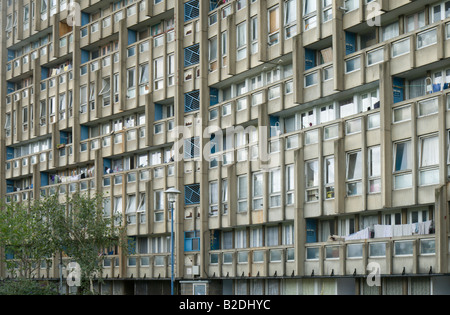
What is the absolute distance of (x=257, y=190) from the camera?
41219 mm

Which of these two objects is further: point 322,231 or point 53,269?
point 53,269

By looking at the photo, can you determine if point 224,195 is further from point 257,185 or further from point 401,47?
point 401,47

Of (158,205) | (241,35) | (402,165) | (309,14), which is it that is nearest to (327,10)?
(309,14)

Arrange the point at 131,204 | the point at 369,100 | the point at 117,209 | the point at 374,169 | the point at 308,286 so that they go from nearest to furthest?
the point at 374,169
the point at 369,100
the point at 308,286
the point at 131,204
the point at 117,209

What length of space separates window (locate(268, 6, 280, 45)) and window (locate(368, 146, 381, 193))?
31.0 feet

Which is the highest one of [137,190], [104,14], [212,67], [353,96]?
[104,14]

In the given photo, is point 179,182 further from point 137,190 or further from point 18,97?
point 18,97

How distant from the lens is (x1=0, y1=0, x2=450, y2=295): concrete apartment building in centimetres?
3259

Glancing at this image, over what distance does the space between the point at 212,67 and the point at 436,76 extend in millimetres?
15994

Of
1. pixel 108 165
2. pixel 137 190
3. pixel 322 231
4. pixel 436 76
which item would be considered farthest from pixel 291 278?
pixel 108 165

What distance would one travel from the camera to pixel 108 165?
5559 centimetres

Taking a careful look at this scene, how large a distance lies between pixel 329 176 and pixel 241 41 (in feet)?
34.7

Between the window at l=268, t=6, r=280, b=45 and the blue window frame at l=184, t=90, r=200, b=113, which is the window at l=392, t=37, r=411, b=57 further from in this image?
the blue window frame at l=184, t=90, r=200, b=113

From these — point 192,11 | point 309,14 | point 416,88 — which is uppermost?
point 192,11
